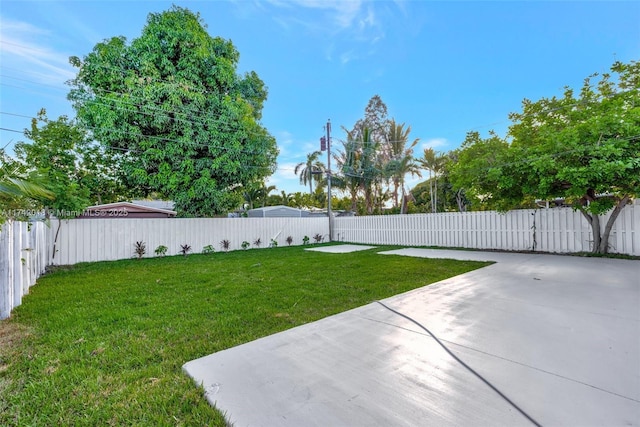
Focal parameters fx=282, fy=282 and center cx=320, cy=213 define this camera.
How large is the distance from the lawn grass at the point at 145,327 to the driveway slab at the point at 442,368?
0.26 metres

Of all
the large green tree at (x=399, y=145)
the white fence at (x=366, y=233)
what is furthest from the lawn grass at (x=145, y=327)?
the large green tree at (x=399, y=145)

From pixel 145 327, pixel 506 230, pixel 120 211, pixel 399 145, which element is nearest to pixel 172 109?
pixel 120 211

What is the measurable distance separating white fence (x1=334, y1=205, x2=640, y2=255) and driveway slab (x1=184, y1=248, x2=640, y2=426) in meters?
4.99

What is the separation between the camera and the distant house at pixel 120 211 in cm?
1130

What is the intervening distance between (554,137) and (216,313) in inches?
314

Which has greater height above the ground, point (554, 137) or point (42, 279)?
point (554, 137)

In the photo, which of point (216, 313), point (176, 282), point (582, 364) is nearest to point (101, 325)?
point (216, 313)

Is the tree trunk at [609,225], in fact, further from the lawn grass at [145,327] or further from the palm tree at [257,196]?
the palm tree at [257,196]

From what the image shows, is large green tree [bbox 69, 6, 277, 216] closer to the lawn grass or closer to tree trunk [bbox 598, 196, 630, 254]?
the lawn grass

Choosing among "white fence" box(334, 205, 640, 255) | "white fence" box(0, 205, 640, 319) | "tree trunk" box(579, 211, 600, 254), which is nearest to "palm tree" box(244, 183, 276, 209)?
"white fence" box(0, 205, 640, 319)

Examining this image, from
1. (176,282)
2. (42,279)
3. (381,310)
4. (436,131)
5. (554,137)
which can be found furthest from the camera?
(436,131)

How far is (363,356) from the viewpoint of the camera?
217 centimetres

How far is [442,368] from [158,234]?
961cm

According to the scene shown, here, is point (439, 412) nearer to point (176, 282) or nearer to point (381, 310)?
point (381, 310)
